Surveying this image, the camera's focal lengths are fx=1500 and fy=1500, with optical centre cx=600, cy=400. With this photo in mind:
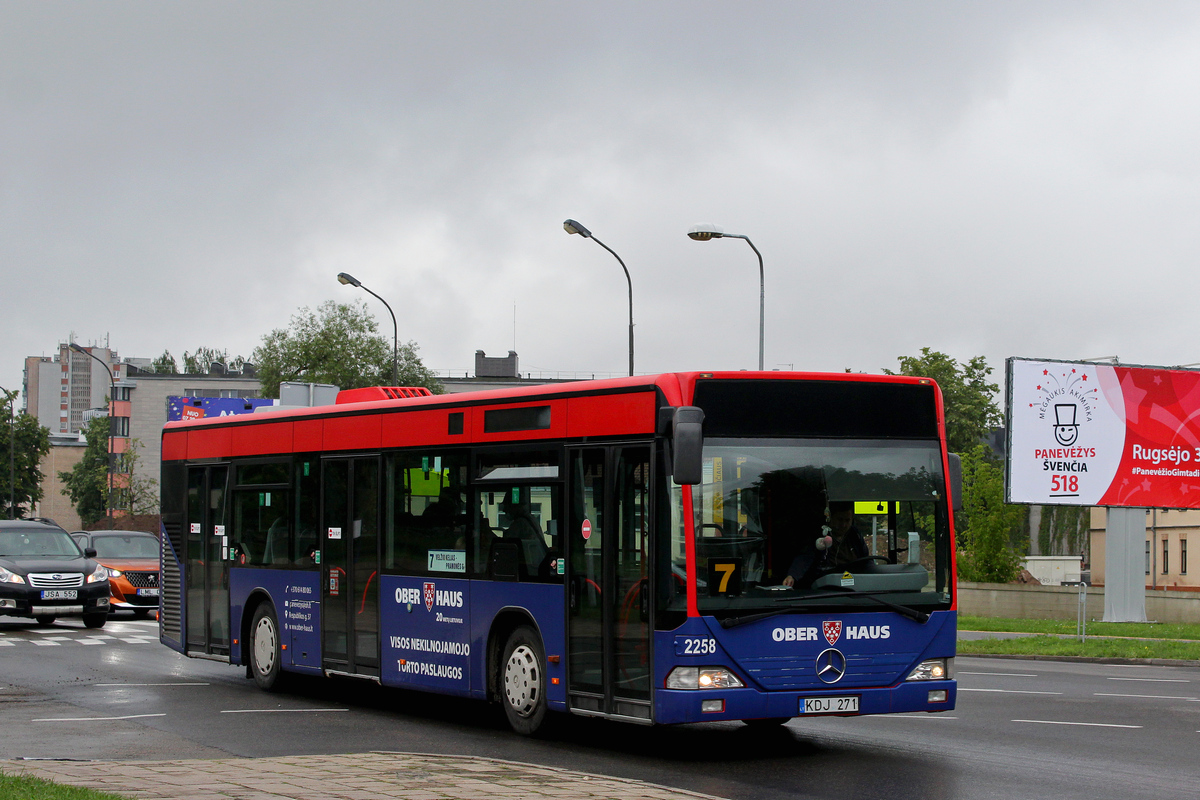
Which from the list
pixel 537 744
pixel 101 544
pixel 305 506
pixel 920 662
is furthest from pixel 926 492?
pixel 101 544

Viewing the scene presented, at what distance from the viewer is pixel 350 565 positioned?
14773mm

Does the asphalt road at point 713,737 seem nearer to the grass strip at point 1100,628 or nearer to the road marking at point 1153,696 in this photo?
the road marking at point 1153,696

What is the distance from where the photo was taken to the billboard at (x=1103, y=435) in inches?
1336

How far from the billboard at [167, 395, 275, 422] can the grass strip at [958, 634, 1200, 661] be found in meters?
12.8

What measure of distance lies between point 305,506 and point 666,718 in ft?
21.2

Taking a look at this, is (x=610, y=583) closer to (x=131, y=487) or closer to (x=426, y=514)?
(x=426, y=514)

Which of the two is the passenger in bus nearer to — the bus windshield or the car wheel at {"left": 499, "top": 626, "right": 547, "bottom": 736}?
the car wheel at {"left": 499, "top": 626, "right": 547, "bottom": 736}

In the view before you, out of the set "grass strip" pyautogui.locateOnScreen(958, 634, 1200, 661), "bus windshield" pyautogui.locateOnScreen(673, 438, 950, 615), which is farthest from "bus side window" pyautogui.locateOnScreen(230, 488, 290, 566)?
"grass strip" pyautogui.locateOnScreen(958, 634, 1200, 661)

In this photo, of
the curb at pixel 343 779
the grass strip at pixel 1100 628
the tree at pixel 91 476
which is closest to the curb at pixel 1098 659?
the grass strip at pixel 1100 628

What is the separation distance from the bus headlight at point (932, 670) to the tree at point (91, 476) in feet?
389

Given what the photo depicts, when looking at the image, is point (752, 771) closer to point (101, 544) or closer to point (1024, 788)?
point (1024, 788)

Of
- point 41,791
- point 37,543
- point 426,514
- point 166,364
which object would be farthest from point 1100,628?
point 166,364

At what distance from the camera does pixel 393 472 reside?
14258 millimetres

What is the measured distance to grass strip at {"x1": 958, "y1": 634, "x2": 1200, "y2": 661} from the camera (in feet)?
79.3
